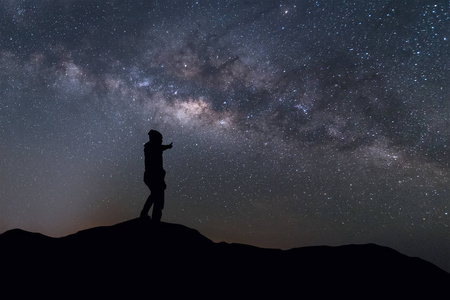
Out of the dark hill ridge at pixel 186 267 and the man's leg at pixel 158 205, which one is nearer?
the dark hill ridge at pixel 186 267

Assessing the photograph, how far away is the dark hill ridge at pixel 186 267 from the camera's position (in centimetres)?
632

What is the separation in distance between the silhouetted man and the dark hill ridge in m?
0.40

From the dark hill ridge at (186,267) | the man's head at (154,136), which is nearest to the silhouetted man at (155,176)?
the man's head at (154,136)

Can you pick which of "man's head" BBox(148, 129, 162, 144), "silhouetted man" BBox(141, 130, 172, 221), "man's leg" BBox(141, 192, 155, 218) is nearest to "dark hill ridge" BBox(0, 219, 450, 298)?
"man's leg" BBox(141, 192, 155, 218)

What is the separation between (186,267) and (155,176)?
2.28 m

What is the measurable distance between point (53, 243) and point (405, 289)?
797cm

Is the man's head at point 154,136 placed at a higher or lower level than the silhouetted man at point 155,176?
higher

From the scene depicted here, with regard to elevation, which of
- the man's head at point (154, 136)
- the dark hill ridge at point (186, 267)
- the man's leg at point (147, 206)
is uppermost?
the man's head at point (154, 136)

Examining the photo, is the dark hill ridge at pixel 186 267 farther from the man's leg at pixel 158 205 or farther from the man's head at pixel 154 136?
the man's head at pixel 154 136

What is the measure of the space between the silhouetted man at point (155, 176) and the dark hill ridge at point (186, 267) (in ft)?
1.30

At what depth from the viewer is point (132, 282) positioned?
6324 mm

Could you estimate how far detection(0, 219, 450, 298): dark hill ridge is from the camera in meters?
6.32

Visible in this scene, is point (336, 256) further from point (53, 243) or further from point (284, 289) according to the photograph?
point (53, 243)

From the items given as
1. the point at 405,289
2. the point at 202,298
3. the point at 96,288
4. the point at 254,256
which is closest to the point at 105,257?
the point at 96,288
